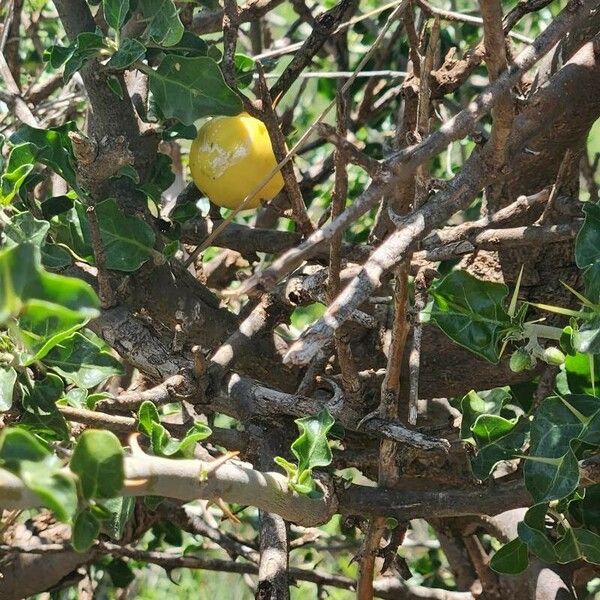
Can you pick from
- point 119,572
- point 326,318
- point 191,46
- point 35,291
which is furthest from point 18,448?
point 119,572

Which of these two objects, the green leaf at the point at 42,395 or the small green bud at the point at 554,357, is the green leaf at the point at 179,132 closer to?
the green leaf at the point at 42,395

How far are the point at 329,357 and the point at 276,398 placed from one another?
0.73 feet

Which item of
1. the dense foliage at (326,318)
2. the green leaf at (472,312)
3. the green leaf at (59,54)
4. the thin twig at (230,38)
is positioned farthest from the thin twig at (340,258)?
the green leaf at (59,54)

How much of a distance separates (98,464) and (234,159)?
68 centimetres

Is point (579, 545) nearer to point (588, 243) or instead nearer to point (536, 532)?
point (536, 532)

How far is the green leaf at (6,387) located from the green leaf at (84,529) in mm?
239

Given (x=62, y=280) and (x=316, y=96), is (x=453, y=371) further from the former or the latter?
(x=316, y=96)

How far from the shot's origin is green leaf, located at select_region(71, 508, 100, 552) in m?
0.72

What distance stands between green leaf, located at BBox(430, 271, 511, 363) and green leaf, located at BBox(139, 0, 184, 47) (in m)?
0.43

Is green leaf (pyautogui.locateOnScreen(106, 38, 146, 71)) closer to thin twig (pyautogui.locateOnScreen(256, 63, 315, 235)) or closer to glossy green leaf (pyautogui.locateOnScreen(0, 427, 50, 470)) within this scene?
thin twig (pyautogui.locateOnScreen(256, 63, 315, 235))

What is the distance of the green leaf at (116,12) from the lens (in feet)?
3.82

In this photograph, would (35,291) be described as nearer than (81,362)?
Yes

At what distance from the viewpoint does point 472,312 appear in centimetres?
107

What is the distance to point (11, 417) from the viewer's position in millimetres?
Answer: 1062
